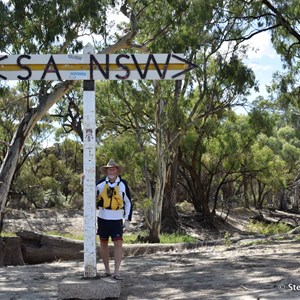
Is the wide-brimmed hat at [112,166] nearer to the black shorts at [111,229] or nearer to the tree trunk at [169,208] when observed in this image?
the black shorts at [111,229]

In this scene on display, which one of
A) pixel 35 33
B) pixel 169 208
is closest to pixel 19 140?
pixel 35 33

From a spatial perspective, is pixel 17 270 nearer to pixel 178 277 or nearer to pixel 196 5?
pixel 178 277

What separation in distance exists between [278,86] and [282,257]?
37.5ft

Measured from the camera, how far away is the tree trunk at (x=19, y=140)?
12105mm

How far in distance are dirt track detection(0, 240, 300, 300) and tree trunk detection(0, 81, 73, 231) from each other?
3999 millimetres

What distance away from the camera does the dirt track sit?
5699 mm

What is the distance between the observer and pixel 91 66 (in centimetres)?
590

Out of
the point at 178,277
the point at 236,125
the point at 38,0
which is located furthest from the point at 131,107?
the point at 178,277

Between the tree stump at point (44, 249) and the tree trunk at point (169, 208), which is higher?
the tree trunk at point (169, 208)

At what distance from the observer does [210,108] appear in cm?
1895

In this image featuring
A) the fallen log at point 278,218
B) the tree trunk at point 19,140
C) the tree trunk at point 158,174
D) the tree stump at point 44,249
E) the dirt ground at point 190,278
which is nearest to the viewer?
the dirt ground at point 190,278

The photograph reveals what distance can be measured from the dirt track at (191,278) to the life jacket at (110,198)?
1.06 metres

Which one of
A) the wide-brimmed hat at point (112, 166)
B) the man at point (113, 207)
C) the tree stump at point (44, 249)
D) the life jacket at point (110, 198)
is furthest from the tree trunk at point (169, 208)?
the life jacket at point (110, 198)

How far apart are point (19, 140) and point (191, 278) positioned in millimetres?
7507
